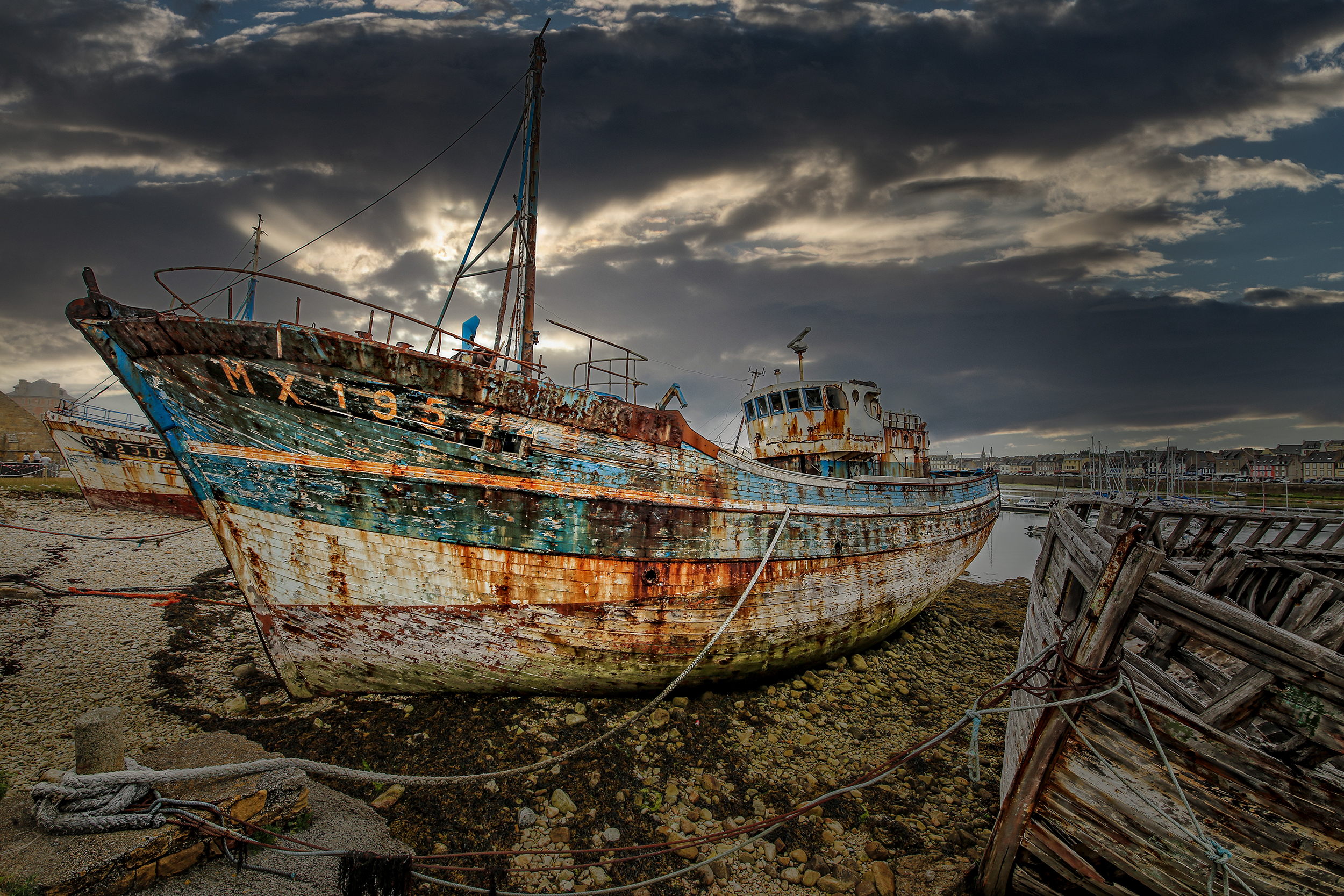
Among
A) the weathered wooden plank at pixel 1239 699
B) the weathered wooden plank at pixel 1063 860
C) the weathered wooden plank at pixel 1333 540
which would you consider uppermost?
the weathered wooden plank at pixel 1333 540

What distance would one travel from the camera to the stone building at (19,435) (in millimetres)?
38500

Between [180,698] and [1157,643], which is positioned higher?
[1157,643]

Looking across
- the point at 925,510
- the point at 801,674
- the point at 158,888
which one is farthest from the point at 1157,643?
the point at 158,888

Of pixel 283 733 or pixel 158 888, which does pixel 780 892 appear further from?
pixel 283 733

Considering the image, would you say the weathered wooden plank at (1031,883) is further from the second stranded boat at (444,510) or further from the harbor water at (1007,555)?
the harbor water at (1007,555)

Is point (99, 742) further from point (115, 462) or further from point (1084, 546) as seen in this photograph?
point (115, 462)

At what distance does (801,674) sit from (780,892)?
4055 mm

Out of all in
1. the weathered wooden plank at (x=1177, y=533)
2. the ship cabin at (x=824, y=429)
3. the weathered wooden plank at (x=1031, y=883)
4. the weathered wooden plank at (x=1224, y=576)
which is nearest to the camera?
the weathered wooden plank at (x=1031, y=883)

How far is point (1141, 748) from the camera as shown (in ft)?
9.30

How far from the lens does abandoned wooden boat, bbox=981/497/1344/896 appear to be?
8.11 feet

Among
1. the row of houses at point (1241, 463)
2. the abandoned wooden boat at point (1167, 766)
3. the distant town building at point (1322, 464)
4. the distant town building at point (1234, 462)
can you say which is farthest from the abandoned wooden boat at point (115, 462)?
the distant town building at point (1322, 464)

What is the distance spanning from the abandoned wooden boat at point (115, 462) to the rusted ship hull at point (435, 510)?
1972cm

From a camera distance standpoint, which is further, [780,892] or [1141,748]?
[780,892]

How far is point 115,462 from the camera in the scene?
1870 centimetres
